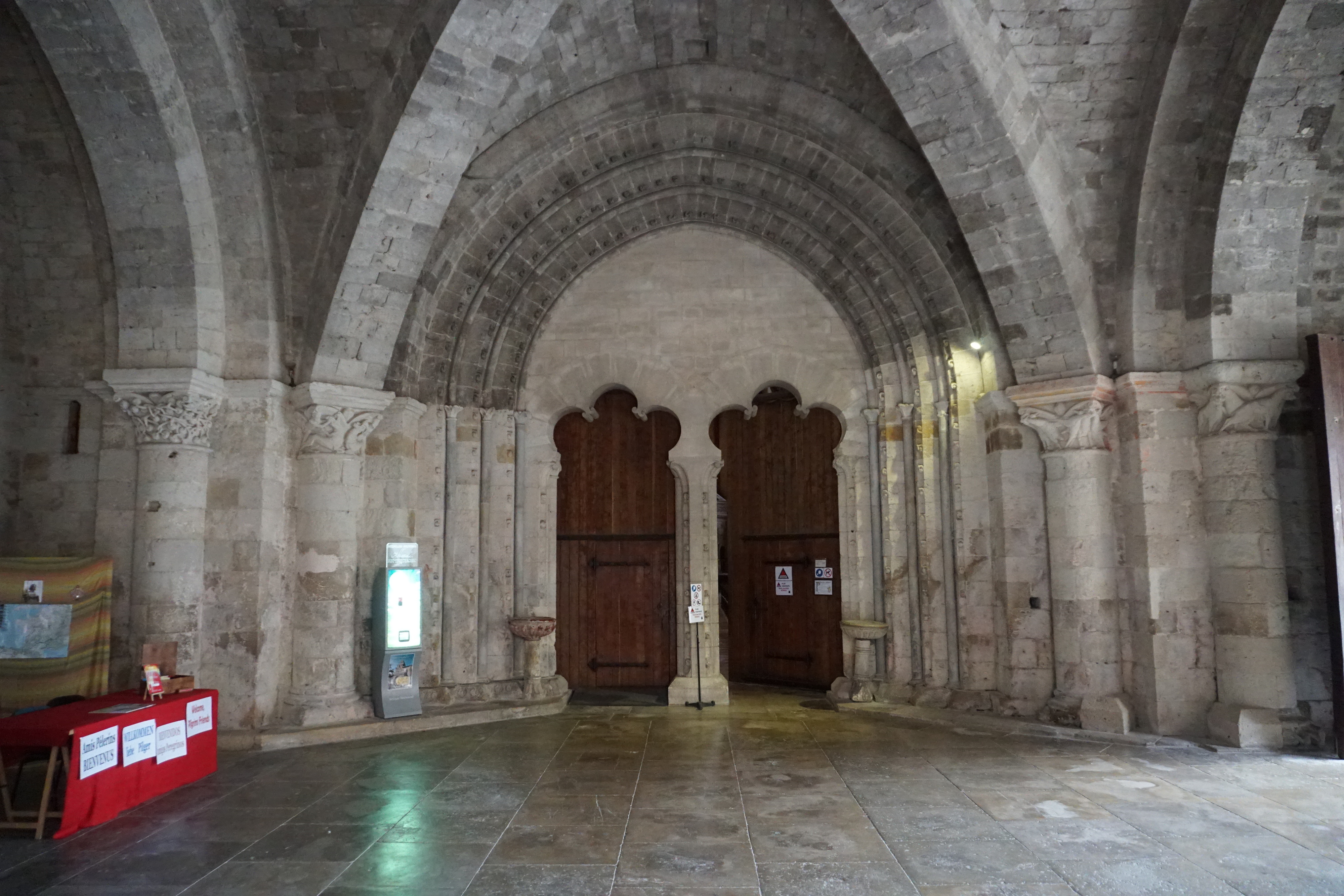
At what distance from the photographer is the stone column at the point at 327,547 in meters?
7.28

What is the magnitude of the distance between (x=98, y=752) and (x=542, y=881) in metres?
2.83

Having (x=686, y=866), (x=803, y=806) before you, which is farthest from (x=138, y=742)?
(x=803, y=806)

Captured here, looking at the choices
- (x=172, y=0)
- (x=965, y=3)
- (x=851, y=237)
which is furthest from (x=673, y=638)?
(x=172, y=0)

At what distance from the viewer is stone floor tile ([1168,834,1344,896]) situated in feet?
12.6

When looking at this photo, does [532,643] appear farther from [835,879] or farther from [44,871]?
[835,879]

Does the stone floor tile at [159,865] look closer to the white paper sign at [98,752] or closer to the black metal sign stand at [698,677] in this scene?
the white paper sign at [98,752]

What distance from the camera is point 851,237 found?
8.67 m

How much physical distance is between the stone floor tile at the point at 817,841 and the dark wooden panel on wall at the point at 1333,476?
4.11 meters

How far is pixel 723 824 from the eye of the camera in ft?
15.7

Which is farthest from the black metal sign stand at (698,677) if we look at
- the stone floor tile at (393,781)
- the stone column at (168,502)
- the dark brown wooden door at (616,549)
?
the stone column at (168,502)

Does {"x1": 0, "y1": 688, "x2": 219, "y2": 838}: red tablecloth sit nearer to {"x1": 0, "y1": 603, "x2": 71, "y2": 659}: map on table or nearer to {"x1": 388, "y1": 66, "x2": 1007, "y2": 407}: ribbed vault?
{"x1": 0, "y1": 603, "x2": 71, "y2": 659}: map on table

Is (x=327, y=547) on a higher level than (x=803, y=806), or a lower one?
higher

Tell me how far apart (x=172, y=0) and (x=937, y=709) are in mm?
8319

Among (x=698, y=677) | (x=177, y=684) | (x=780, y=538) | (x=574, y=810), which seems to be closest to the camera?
(x=574, y=810)
